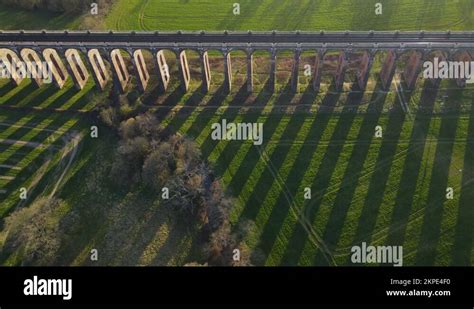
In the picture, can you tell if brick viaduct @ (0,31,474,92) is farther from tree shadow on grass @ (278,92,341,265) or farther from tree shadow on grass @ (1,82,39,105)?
tree shadow on grass @ (1,82,39,105)

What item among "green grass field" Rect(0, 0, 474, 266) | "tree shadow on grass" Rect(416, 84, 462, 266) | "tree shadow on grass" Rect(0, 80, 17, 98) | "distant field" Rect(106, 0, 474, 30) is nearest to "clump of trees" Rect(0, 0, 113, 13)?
"distant field" Rect(106, 0, 474, 30)

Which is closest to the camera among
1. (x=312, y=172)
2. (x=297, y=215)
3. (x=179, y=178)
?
(x=297, y=215)

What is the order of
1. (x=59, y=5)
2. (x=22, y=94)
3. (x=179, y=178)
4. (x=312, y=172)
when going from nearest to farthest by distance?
(x=179, y=178)
(x=312, y=172)
(x=22, y=94)
(x=59, y=5)

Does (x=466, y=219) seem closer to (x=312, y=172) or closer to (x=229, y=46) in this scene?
(x=312, y=172)

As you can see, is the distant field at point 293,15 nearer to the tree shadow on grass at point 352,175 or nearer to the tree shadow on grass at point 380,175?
the tree shadow on grass at point 352,175

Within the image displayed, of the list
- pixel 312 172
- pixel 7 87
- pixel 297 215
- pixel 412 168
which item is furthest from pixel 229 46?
pixel 7 87

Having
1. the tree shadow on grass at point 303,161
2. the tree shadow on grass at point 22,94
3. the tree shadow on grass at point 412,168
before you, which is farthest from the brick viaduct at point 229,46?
the tree shadow on grass at point 22,94
